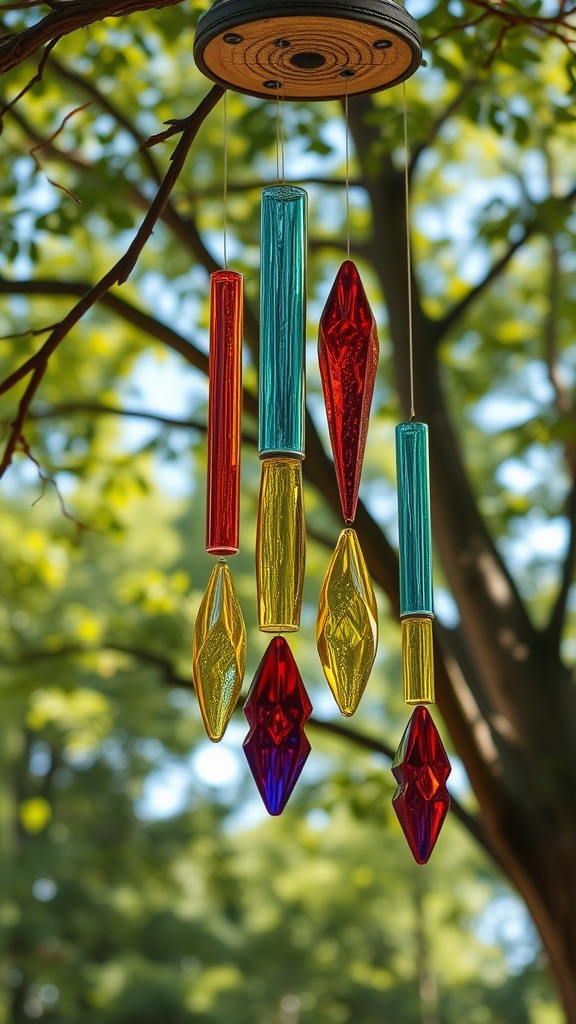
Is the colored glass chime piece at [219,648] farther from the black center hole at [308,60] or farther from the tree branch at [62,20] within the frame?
the tree branch at [62,20]

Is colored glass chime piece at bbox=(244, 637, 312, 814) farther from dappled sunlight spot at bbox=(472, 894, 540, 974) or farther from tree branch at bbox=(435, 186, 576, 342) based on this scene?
dappled sunlight spot at bbox=(472, 894, 540, 974)

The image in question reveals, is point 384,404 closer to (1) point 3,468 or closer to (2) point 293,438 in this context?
(1) point 3,468

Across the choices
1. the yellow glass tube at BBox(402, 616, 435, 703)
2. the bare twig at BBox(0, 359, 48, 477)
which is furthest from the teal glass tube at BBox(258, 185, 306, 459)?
the bare twig at BBox(0, 359, 48, 477)

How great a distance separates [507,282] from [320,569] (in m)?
1.84

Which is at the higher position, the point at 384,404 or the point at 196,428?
the point at 384,404

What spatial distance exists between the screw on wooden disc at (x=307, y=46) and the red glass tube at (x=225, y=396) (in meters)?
0.27

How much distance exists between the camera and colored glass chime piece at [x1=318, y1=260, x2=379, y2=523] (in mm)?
1633

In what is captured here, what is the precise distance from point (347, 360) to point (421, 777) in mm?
511

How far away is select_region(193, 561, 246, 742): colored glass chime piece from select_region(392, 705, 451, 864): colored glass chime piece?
0.22 meters

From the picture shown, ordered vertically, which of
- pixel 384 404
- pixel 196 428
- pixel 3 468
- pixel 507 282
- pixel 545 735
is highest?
pixel 507 282

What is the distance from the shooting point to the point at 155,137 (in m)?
1.87

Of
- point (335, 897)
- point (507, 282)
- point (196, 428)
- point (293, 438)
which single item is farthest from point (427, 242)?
point (335, 897)

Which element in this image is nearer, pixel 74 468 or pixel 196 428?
pixel 196 428

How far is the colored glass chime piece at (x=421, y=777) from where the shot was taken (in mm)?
1592
